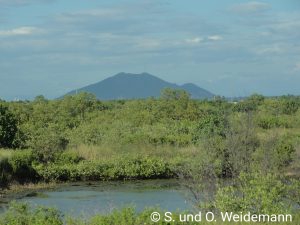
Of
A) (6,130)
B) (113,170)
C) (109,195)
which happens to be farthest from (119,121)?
(109,195)

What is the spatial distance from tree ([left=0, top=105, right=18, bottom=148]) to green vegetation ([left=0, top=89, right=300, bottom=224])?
0.05 m

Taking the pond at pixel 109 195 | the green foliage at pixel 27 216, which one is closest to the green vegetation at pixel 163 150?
the green foliage at pixel 27 216

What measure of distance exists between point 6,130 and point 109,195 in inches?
401

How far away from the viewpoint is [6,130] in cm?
3272

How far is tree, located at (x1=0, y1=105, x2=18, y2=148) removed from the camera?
106 ft

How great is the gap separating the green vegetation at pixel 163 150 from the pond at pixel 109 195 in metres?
1.43

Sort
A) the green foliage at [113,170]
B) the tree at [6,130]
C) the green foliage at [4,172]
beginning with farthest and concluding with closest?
the tree at [6,130] → the green foliage at [113,170] → the green foliage at [4,172]

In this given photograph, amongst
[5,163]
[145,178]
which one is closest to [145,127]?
[145,178]

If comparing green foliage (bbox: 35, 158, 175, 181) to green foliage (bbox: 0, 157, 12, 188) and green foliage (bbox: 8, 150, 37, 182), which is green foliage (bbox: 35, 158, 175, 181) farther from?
green foliage (bbox: 0, 157, 12, 188)

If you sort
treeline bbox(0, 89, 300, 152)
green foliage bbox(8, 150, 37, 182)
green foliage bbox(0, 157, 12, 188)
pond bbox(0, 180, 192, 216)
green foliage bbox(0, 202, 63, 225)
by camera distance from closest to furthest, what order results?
1. green foliage bbox(0, 202, 63, 225)
2. pond bbox(0, 180, 192, 216)
3. green foliage bbox(0, 157, 12, 188)
4. green foliage bbox(8, 150, 37, 182)
5. treeline bbox(0, 89, 300, 152)

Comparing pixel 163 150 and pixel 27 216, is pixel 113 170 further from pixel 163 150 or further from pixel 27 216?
pixel 27 216

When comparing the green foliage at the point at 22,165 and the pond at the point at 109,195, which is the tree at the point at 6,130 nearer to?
the green foliage at the point at 22,165

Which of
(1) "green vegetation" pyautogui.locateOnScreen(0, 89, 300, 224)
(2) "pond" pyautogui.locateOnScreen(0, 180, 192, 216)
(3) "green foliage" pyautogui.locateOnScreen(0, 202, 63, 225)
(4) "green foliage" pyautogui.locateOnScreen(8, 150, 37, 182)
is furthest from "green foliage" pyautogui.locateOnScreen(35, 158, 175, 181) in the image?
(3) "green foliage" pyautogui.locateOnScreen(0, 202, 63, 225)

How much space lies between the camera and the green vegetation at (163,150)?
10469 millimetres
